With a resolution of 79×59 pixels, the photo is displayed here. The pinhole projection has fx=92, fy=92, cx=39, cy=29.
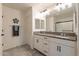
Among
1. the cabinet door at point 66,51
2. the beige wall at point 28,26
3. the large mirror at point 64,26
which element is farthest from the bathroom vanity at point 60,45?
the beige wall at point 28,26

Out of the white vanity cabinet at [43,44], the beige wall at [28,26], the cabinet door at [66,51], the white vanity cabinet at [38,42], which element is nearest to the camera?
the cabinet door at [66,51]

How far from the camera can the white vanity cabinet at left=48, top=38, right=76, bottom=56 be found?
1515mm

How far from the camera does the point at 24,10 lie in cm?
349

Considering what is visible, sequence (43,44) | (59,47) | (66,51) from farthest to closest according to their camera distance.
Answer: (43,44)
(59,47)
(66,51)

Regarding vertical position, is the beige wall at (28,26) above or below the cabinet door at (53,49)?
above

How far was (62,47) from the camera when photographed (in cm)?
176

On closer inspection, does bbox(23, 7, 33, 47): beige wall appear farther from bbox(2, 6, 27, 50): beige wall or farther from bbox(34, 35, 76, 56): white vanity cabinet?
bbox(34, 35, 76, 56): white vanity cabinet

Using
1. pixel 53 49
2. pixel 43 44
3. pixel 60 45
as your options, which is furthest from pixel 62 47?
pixel 43 44

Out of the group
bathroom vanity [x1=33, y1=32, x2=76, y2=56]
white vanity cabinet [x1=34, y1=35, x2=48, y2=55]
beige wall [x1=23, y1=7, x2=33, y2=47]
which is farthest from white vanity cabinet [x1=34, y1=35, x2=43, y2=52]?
bathroom vanity [x1=33, y1=32, x2=76, y2=56]

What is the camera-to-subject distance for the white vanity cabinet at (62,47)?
4.97 feet

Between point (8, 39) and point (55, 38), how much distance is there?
6.26ft

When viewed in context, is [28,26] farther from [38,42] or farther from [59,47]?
[59,47]

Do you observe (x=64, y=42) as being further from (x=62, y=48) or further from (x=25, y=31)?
(x=25, y=31)

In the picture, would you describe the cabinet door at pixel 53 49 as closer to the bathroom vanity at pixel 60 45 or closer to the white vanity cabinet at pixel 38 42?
the bathroom vanity at pixel 60 45
